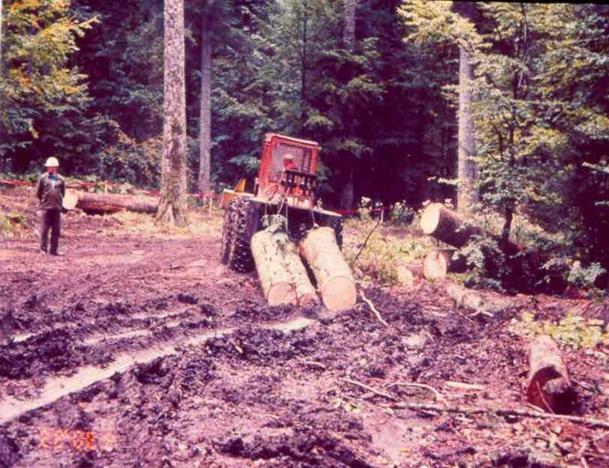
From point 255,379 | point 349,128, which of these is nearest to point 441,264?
point 255,379

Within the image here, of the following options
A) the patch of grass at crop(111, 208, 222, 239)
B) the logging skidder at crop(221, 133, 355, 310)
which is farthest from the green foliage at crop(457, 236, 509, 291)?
the patch of grass at crop(111, 208, 222, 239)

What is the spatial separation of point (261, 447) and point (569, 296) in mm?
8100

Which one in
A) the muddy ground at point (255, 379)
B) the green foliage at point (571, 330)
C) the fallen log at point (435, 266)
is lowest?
the muddy ground at point (255, 379)

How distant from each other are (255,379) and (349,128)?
1774 cm

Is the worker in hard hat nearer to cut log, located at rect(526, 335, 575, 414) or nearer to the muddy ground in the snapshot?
the muddy ground

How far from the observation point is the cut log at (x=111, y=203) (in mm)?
18812

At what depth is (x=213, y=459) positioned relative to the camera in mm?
4078

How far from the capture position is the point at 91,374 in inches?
223

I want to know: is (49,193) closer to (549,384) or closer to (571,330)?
(571,330)

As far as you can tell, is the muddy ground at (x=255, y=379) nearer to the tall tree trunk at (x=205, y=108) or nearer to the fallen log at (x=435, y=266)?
the fallen log at (x=435, y=266)

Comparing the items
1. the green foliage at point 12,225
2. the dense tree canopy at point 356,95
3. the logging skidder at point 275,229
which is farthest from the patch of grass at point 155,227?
the logging skidder at point 275,229

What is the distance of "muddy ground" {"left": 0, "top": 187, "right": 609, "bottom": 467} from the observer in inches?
169

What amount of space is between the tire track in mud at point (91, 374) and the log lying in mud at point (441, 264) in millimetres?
4715

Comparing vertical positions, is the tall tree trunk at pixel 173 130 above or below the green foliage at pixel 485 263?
above
